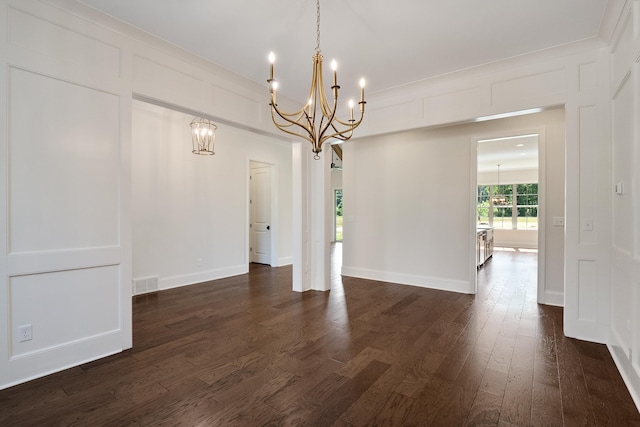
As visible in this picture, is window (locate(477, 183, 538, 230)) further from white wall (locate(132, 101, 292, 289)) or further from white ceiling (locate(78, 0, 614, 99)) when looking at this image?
white ceiling (locate(78, 0, 614, 99))

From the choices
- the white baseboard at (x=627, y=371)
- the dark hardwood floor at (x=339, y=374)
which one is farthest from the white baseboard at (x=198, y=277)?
the white baseboard at (x=627, y=371)

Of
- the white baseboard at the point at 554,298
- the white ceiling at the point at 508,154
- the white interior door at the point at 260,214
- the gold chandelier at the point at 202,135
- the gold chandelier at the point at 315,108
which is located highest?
the white ceiling at the point at 508,154

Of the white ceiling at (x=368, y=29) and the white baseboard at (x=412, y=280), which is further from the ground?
the white ceiling at (x=368, y=29)

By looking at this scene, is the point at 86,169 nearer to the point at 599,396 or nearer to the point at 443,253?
the point at 599,396

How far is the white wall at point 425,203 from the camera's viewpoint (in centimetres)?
418

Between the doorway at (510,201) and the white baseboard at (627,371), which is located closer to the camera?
the white baseboard at (627,371)

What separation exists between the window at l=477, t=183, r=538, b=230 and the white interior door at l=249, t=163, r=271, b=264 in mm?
7743

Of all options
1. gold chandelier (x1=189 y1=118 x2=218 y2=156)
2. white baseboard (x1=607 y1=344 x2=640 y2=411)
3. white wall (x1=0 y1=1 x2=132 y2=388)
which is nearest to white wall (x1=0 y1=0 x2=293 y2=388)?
white wall (x1=0 y1=1 x2=132 y2=388)

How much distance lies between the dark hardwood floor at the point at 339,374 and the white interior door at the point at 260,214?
10.6 ft

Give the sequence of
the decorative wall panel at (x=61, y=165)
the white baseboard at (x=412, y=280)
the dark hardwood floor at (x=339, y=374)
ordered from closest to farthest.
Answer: the dark hardwood floor at (x=339, y=374)
the decorative wall panel at (x=61, y=165)
the white baseboard at (x=412, y=280)

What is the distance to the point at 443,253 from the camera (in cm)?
488

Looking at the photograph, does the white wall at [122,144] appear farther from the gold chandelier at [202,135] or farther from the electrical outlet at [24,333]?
the gold chandelier at [202,135]

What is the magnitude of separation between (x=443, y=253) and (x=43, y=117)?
5.01m

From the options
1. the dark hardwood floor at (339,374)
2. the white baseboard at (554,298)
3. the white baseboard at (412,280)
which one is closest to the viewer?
the dark hardwood floor at (339,374)
